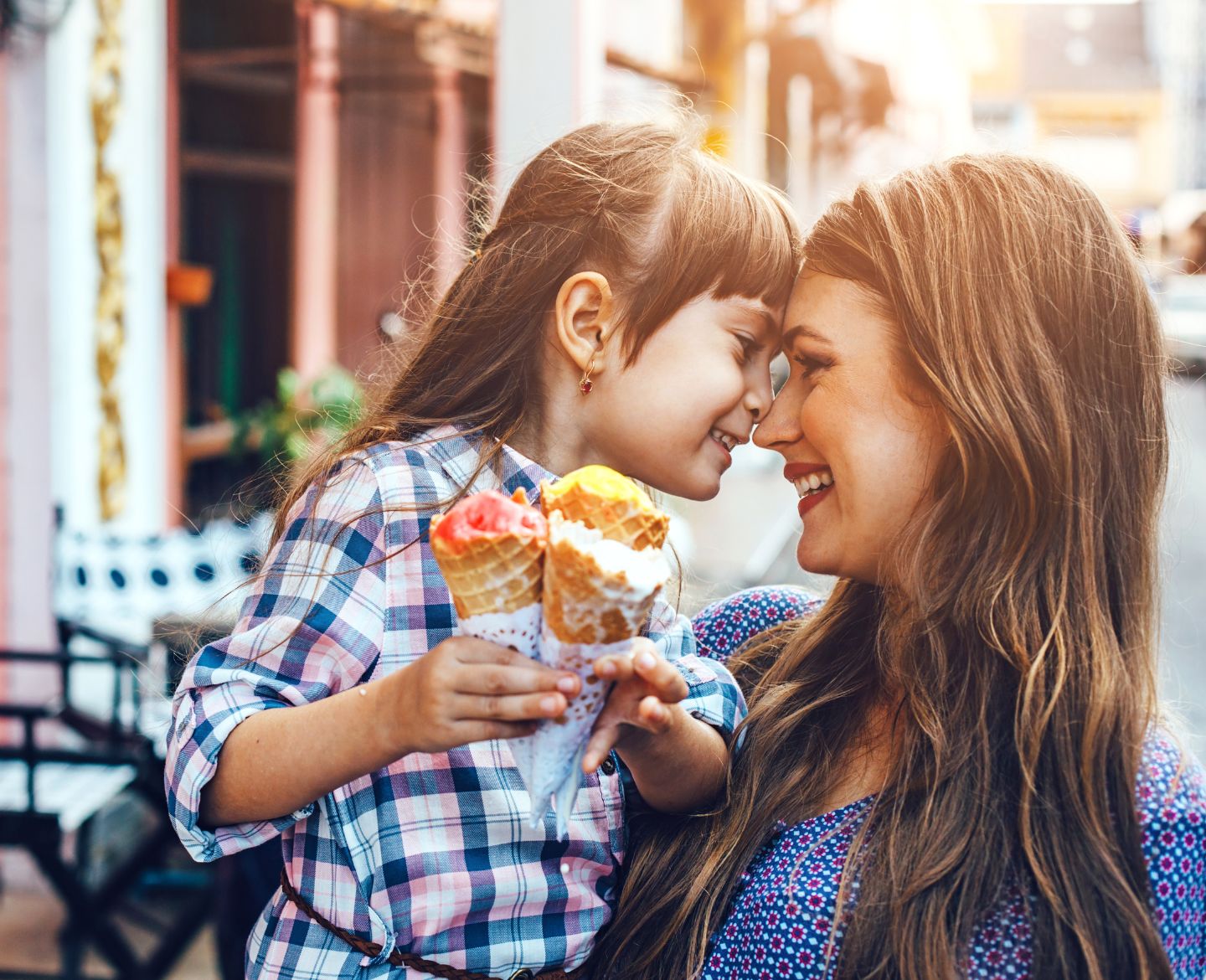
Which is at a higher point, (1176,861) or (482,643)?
(482,643)

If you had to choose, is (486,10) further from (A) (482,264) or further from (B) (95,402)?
(A) (482,264)

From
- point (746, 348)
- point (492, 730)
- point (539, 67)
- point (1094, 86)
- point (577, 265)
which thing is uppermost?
point (1094, 86)

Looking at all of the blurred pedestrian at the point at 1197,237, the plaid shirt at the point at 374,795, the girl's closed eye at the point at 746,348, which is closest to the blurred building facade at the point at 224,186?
the girl's closed eye at the point at 746,348

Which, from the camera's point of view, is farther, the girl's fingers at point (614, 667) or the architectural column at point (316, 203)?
the architectural column at point (316, 203)

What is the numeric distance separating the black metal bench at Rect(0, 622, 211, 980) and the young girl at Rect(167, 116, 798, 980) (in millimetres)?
1511

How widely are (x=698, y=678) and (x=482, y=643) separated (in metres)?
0.57

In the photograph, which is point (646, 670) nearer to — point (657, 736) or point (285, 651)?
point (657, 736)

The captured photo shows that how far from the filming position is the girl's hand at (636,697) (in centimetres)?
119

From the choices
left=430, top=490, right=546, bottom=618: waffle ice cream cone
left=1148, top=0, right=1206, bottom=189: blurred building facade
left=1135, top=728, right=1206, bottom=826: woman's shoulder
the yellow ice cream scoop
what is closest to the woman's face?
left=1135, top=728, right=1206, bottom=826: woman's shoulder

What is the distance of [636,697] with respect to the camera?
4.08 feet

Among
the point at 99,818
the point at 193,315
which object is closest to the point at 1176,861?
the point at 99,818

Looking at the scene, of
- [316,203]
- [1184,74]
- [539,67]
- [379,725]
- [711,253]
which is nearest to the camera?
[379,725]

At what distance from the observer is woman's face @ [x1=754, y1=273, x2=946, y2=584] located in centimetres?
166

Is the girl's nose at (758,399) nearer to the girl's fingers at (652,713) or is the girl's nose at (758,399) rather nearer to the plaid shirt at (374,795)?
the plaid shirt at (374,795)
